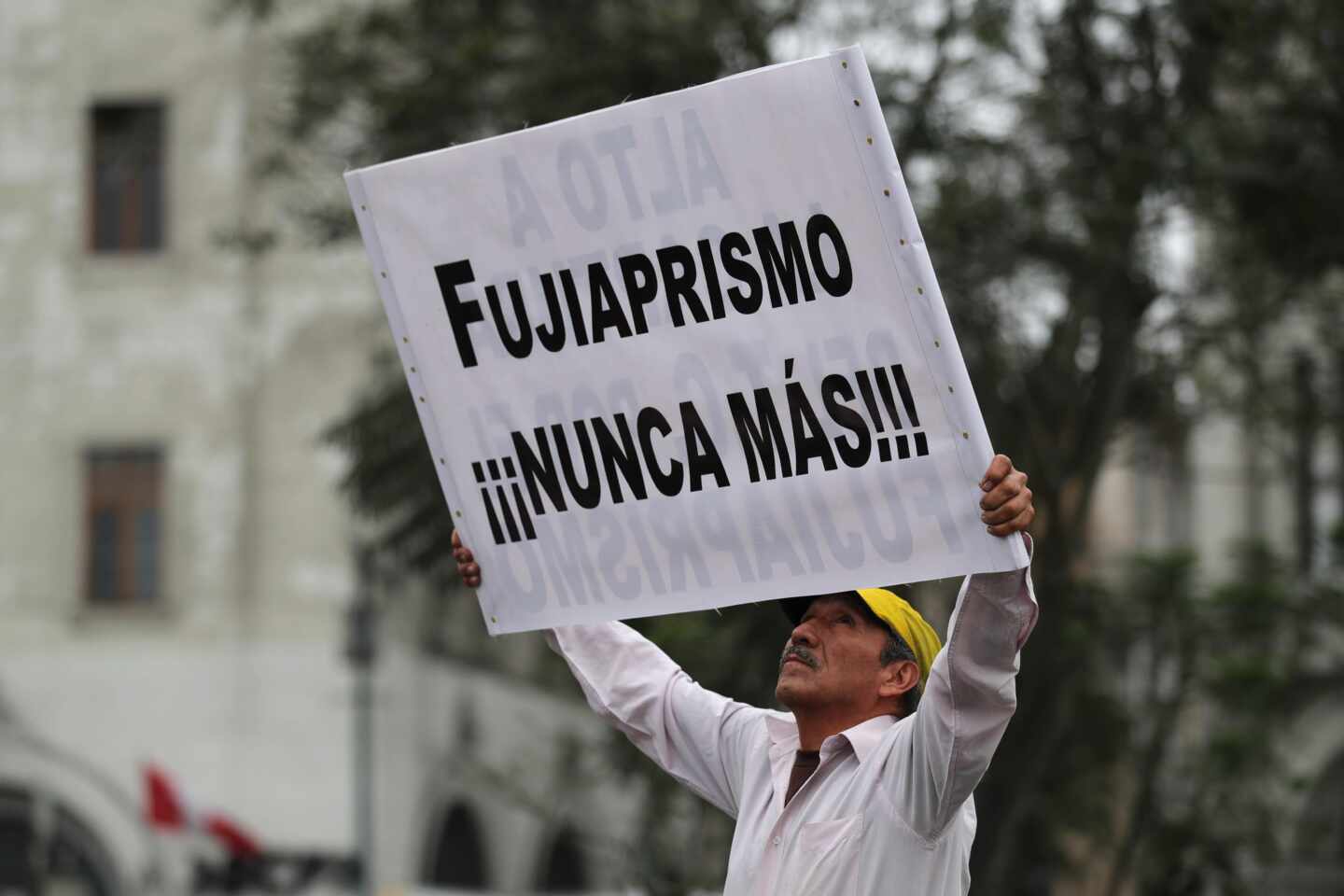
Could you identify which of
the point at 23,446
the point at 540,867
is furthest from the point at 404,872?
the point at 23,446

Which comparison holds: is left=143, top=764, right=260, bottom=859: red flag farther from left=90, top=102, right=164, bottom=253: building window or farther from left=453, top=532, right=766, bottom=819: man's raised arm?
left=453, top=532, right=766, bottom=819: man's raised arm

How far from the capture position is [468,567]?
469 centimetres

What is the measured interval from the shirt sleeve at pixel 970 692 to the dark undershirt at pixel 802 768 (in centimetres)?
35

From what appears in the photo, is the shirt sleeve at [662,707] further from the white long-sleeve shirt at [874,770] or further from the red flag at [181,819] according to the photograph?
the red flag at [181,819]

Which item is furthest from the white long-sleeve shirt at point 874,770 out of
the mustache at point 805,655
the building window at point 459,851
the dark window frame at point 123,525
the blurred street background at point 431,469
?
the building window at point 459,851

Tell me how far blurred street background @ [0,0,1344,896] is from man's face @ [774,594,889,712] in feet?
20.5

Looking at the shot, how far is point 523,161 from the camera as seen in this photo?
176 inches

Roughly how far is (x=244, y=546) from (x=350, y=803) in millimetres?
2951

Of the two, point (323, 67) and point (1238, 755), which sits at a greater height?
point (323, 67)

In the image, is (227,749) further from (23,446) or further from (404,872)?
→ (23,446)

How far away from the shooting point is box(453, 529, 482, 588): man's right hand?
Result: 4.69 m

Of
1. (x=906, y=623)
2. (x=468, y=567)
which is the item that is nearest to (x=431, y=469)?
(x=468, y=567)

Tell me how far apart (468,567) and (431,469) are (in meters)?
7.94

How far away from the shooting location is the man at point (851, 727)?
375cm
